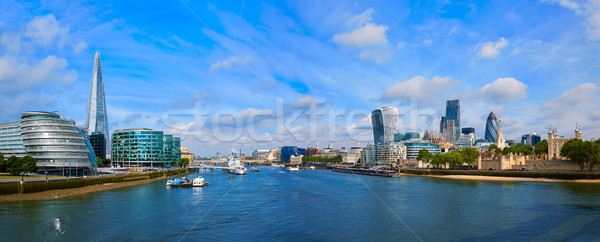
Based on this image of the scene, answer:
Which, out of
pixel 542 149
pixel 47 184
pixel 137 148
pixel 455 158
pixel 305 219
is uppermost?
pixel 137 148

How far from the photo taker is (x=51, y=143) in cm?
10056

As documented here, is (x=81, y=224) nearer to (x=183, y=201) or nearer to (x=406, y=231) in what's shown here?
(x=183, y=201)

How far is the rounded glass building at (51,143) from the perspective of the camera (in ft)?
328

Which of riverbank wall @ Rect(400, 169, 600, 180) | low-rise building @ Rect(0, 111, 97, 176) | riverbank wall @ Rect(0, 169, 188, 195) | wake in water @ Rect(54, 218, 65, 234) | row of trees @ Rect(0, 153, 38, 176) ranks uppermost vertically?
low-rise building @ Rect(0, 111, 97, 176)

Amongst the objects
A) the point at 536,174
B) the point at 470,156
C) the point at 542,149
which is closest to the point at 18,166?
the point at 536,174

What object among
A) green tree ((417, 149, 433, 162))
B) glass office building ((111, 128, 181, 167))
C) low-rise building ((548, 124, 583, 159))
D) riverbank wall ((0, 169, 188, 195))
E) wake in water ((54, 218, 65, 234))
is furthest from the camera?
glass office building ((111, 128, 181, 167))

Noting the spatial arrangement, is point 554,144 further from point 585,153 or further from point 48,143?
point 48,143

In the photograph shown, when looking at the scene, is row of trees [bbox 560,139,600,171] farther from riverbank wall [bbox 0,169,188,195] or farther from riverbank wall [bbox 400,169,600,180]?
riverbank wall [bbox 0,169,188,195]

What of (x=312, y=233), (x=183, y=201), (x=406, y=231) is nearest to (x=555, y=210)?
(x=406, y=231)

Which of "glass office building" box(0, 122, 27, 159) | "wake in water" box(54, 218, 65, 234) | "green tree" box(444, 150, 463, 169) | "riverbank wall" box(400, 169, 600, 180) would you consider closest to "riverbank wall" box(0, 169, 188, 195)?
"wake in water" box(54, 218, 65, 234)

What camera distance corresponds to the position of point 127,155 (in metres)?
179

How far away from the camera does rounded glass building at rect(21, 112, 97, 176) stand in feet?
328

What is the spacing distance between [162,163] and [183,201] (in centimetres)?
14238

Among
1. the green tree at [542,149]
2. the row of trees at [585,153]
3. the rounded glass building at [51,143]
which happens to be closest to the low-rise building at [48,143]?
the rounded glass building at [51,143]
